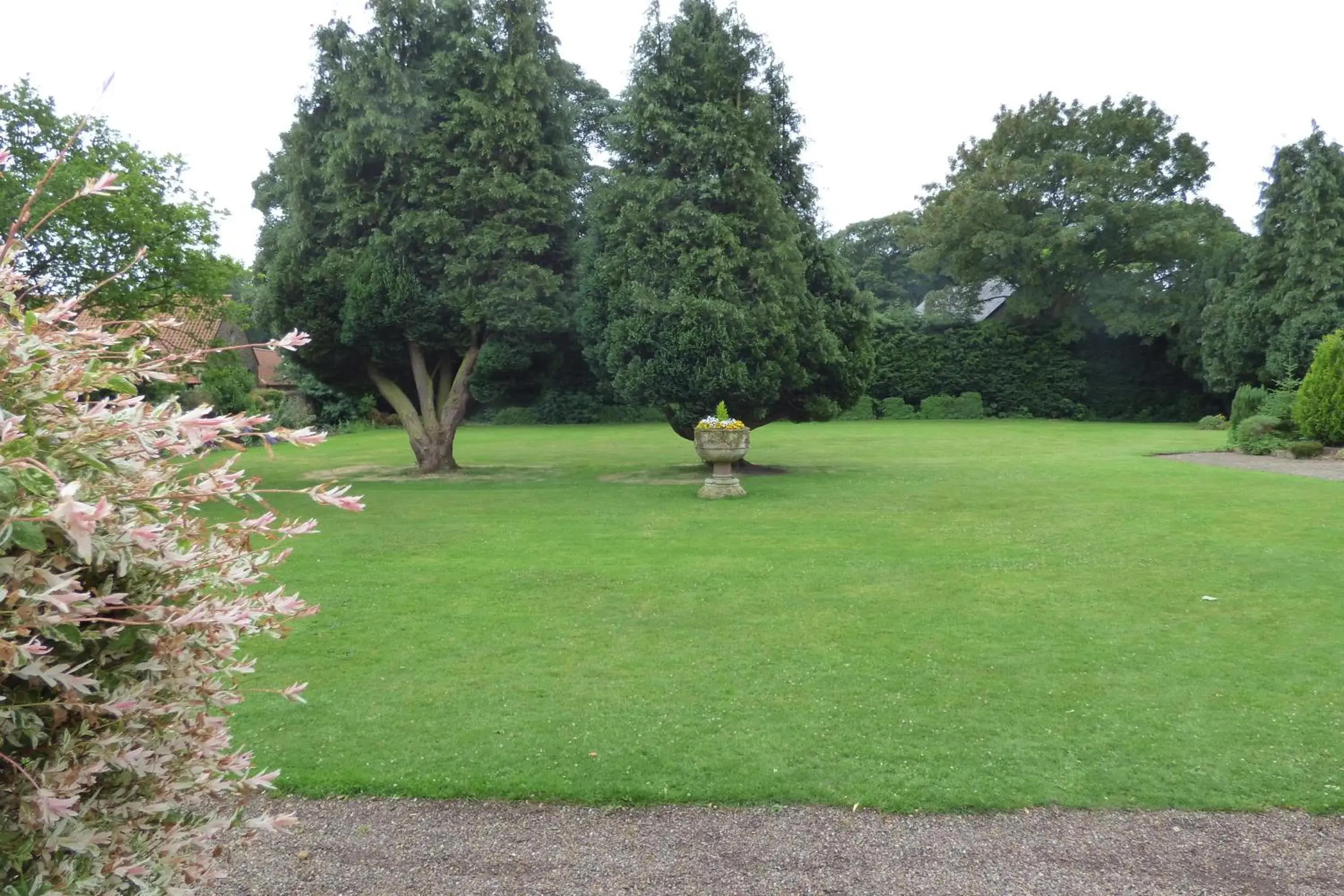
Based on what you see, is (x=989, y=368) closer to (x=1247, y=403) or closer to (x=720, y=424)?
(x=1247, y=403)

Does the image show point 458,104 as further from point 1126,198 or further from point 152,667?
point 1126,198

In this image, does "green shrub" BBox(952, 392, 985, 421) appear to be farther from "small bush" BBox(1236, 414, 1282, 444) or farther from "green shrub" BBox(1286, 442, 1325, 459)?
"green shrub" BBox(1286, 442, 1325, 459)

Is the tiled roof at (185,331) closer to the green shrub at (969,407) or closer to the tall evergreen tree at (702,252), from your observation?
the tall evergreen tree at (702,252)

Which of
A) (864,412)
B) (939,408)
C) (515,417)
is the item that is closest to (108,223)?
(515,417)

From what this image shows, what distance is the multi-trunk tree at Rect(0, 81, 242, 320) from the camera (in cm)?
1201

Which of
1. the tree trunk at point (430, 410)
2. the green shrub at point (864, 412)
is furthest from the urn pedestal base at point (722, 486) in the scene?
the green shrub at point (864, 412)

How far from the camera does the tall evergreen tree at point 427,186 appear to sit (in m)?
15.3

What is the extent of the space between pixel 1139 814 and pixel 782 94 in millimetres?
15139

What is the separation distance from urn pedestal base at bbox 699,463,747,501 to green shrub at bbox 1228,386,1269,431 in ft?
51.8

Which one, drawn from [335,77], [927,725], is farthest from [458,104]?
[927,725]

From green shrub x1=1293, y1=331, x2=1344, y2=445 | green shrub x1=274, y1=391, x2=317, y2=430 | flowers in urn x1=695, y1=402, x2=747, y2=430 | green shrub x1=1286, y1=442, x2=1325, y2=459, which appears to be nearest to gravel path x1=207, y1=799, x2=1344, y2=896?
flowers in urn x1=695, y1=402, x2=747, y2=430

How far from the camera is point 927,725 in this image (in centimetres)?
440

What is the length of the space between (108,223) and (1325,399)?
22.3 metres

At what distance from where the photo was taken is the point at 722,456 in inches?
505
